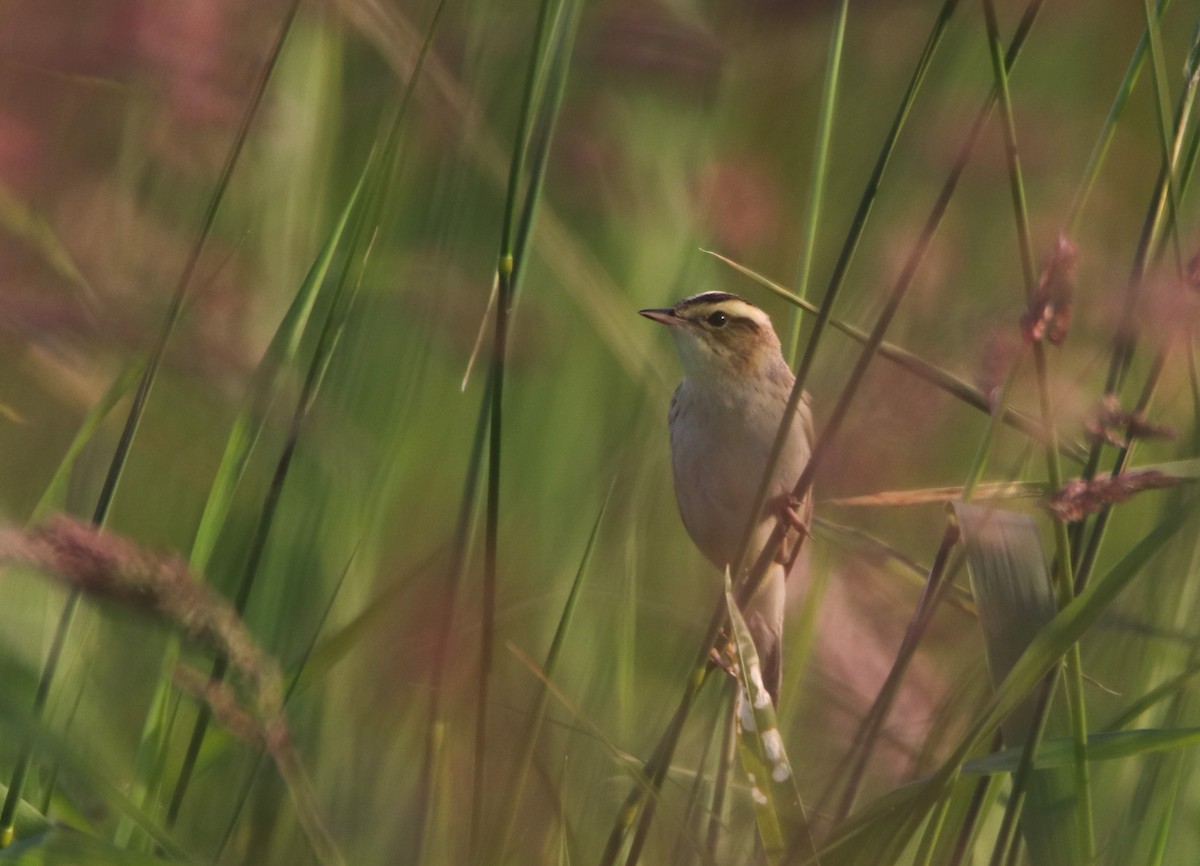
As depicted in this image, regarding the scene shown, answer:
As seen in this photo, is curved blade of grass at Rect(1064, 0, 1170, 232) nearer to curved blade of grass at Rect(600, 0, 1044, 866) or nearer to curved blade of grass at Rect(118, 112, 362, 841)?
curved blade of grass at Rect(600, 0, 1044, 866)

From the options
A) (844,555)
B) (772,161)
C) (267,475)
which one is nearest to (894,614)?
(844,555)

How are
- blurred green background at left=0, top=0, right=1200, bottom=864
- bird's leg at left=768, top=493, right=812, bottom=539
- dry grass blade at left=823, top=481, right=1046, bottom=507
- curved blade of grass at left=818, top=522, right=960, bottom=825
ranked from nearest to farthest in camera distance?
curved blade of grass at left=818, top=522, right=960, bottom=825, dry grass blade at left=823, top=481, right=1046, bottom=507, blurred green background at left=0, top=0, right=1200, bottom=864, bird's leg at left=768, top=493, right=812, bottom=539

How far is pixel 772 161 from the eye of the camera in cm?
298

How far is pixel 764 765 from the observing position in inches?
59.8

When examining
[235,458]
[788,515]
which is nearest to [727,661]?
[788,515]

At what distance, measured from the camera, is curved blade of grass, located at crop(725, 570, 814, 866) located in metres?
1.46

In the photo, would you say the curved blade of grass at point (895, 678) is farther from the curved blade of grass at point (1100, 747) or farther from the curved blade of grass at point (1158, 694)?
the curved blade of grass at point (1158, 694)

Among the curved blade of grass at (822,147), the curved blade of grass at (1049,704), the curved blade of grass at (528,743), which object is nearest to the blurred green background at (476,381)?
the curved blade of grass at (528,743)

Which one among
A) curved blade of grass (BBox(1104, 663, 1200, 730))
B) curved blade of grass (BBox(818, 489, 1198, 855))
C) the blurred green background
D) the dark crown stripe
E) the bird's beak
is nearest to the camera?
curved blade of grass (BBox(818, 489, 1198, 855))

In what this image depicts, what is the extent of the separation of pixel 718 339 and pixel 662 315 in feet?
0.76

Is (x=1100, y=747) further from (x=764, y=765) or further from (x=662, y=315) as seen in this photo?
(x=662, y=315)

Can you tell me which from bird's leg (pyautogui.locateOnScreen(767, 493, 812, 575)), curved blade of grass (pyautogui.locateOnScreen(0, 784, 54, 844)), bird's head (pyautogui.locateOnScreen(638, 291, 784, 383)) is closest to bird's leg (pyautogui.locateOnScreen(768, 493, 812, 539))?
bird's leg (pyautogui.locateOnScreen(767, 493, 812, 575))

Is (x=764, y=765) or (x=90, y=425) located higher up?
(x=90, y=425)

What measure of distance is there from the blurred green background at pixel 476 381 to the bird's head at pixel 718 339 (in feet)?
0.26
